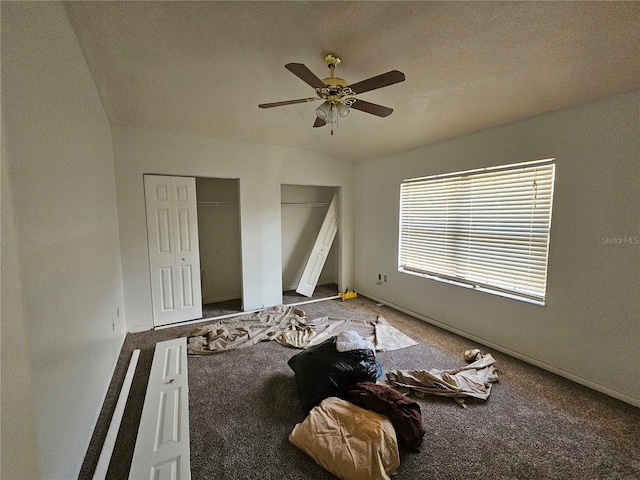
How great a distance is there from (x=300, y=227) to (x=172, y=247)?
7.93ft

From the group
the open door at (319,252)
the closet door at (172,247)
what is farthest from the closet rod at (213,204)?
the open door at (319,252)

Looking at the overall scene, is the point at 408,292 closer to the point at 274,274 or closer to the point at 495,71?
the point at 274,274

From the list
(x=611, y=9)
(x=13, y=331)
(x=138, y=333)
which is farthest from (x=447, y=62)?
(x=138, y=333)

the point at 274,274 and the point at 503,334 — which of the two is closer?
the point at 503,334

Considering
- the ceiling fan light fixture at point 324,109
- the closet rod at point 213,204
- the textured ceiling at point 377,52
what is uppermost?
the textured ceiling at point 377,52

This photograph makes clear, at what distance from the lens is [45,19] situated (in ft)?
4.65

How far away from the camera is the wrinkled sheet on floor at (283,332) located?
315cm

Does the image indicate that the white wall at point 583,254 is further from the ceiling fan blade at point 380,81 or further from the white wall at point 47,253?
the white wall at point 47,253

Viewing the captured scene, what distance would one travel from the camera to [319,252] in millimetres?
5207

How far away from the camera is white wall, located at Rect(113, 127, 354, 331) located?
3.48 m

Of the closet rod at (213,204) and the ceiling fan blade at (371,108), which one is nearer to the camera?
the ceiling fan blade at (371,108)

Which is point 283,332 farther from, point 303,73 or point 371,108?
point 303,73

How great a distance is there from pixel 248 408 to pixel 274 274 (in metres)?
2.50

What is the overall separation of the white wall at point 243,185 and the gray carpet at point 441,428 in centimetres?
132
